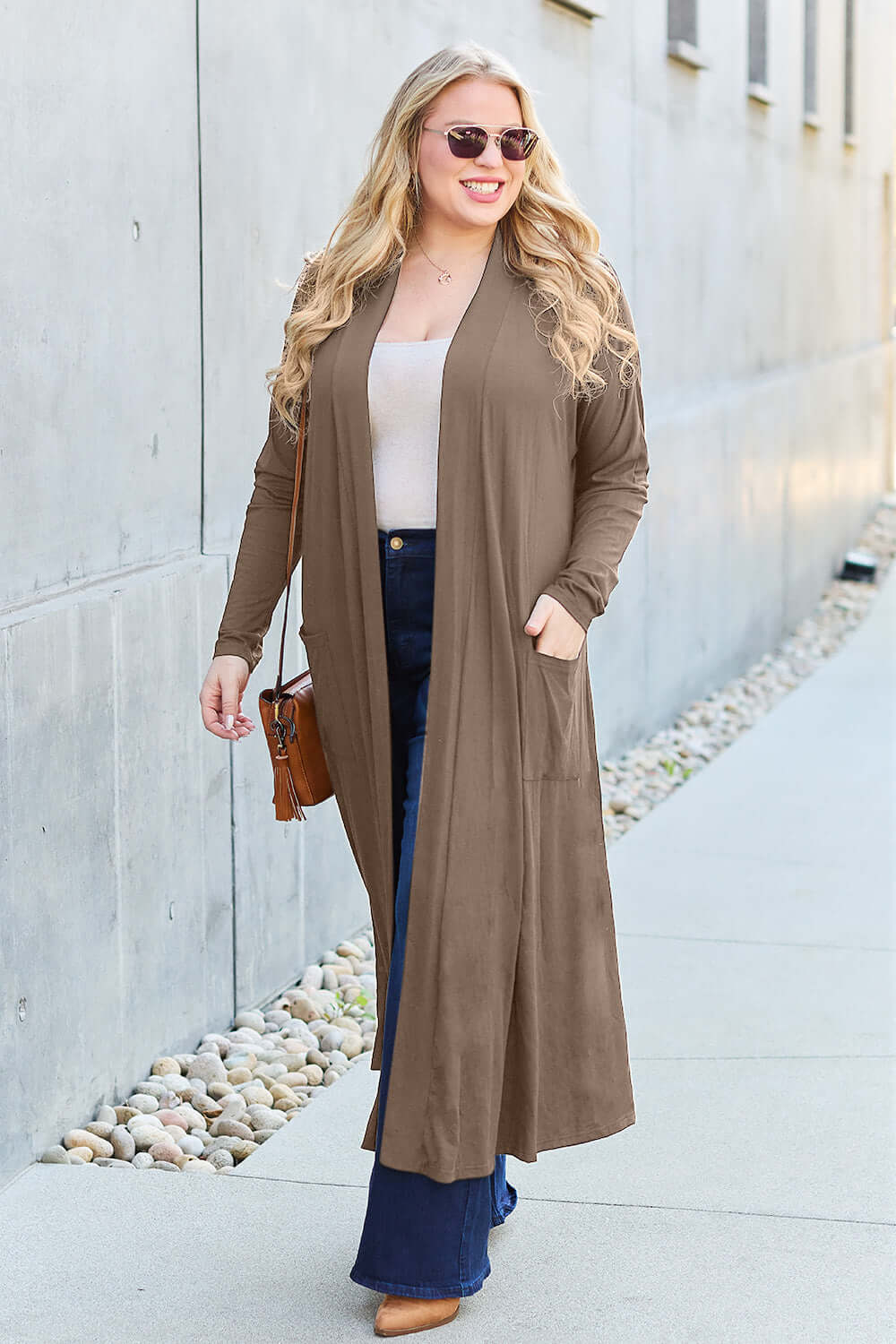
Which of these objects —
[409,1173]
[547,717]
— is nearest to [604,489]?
[547,717]

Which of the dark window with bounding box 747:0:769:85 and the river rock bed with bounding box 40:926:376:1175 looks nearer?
the river rock bed with bounding box 40:926:376:1175

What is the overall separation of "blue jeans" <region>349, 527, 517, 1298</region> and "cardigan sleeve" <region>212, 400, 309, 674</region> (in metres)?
0.31

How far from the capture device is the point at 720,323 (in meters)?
9.89

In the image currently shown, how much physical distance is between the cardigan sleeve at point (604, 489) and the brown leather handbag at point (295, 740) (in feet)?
1.53

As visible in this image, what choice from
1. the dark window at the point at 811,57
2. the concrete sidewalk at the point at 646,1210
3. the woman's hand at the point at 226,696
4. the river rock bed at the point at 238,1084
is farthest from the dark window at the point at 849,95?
the woman's hand at the point at 226,696

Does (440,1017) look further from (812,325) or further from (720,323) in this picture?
(812,325)

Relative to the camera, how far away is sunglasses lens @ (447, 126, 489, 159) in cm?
296

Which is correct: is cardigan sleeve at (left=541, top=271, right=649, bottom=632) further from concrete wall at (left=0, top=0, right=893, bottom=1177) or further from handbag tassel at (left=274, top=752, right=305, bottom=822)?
concrete wall at (left=0, top=0, right=893, bottom=1177)

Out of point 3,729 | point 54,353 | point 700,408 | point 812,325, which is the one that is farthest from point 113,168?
point 812,325

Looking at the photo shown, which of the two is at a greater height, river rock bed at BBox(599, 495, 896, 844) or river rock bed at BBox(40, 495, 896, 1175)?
river rock bed at BBox(599, 495, 896, 844)

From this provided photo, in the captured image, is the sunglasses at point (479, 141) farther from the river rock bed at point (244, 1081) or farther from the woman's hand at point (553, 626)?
the river rock bed at point (244, 1081)

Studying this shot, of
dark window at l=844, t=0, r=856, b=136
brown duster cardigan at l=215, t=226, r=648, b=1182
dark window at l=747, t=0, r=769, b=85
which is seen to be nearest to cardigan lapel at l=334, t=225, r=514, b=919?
brown duster cardigan at l=215, t=226, r=648, b=1182

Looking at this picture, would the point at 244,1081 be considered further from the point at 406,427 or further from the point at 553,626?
the point at 406,427

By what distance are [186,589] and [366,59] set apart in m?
1.95
